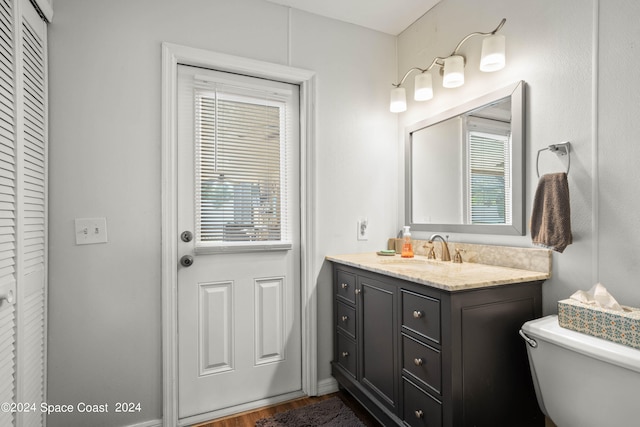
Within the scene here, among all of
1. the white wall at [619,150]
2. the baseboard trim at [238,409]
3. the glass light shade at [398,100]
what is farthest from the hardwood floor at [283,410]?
the glass light shade at [398,100]

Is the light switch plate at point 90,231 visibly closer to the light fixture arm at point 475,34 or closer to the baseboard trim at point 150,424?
the baseboard trim at point 150,424

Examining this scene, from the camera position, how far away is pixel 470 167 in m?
1.97

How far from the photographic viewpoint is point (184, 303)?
77.4 inches

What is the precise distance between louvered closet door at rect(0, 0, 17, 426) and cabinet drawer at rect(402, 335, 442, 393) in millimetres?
1575

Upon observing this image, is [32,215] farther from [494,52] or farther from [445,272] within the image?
[494,52]

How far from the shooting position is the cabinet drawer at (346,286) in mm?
2043

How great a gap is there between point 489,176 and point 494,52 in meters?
0.62

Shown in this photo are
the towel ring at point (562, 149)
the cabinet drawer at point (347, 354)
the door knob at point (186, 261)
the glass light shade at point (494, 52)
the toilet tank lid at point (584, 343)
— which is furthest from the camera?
the cabinet drawer at point (347, 354)

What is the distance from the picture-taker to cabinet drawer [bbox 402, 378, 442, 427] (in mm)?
1417

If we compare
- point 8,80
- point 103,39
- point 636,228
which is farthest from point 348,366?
point 103,39

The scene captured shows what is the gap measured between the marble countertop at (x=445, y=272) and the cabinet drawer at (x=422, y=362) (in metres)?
0.29

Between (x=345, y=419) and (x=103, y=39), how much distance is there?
2433mm

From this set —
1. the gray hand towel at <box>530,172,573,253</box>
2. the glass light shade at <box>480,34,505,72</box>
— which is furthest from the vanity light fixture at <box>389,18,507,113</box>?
the gray hand towel at <box>530,172,573,253</box>

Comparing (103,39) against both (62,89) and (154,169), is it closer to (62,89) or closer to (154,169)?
(62,89)
